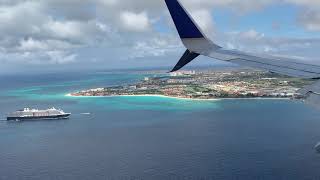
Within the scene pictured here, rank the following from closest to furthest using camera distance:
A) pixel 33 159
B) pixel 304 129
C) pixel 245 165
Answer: pixel 245 165 < pixel 33 159 < pixel 304 129

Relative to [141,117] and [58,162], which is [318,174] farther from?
[141,117]

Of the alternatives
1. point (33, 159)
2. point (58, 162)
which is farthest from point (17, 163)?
point (58, 162)

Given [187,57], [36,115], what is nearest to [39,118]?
[36,115]

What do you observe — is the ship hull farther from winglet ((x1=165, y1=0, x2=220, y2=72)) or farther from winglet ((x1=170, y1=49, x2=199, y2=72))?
winglet ((x1=170, y1=49, x2=199, y2=72))

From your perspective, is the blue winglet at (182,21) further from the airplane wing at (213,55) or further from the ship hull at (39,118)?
the ship hull at (39,118)

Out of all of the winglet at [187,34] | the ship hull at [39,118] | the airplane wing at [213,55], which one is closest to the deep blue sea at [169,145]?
the ship hull at [39,118]

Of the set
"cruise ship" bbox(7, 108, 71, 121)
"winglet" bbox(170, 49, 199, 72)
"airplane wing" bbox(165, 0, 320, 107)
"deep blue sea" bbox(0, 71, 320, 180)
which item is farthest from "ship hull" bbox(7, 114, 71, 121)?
"winglet" bbox(170, 49, 199, 72)
